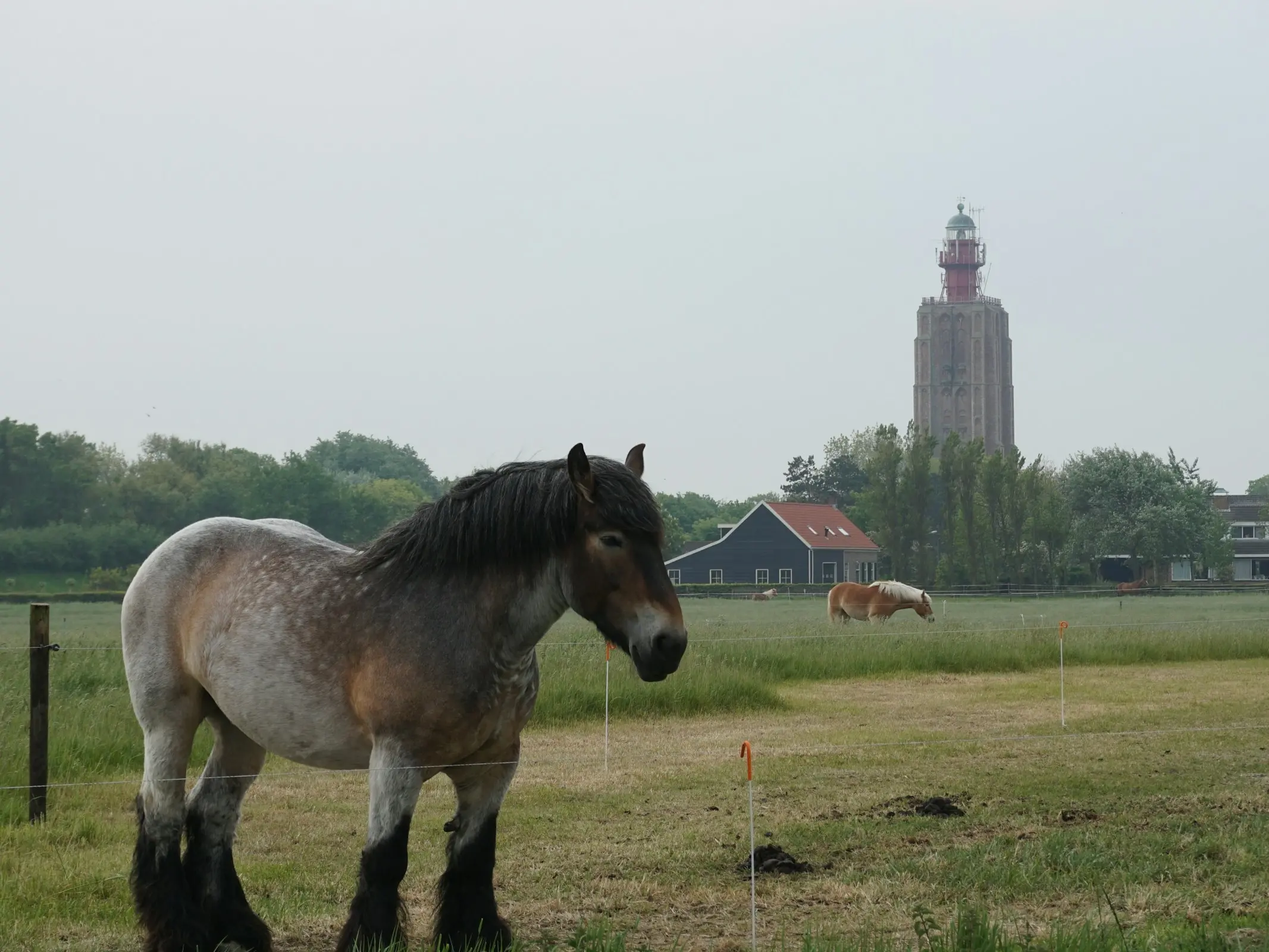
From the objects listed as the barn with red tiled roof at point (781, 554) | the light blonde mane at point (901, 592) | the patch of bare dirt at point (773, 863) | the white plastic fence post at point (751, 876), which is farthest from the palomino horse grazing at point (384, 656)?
the barn with red tiled roof at point (781, 554)

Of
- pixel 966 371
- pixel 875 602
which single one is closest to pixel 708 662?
pixel 875 602

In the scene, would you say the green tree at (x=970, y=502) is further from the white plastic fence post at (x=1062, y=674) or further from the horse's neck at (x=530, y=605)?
the horse's neck at (x=530, y=605)

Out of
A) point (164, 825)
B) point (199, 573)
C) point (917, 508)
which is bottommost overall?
point (164, 825)

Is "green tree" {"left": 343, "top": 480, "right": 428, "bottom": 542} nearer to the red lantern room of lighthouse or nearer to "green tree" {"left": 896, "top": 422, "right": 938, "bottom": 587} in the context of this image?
"green tree" {"left": 896, "top": 422, "right": 938, "bottom": 587}

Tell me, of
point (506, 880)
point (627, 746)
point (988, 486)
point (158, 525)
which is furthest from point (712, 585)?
point (506, 880)

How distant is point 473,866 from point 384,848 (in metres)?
0.44

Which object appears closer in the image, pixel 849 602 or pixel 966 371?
pixel 849 602

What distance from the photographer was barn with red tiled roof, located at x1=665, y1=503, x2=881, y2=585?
224 ft

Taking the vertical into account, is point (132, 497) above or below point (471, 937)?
above

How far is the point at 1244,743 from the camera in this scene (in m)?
11.5

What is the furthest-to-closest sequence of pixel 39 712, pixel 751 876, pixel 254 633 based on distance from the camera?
1. pixel 39 712
2. pixel 751 876
3. pixel 254 633

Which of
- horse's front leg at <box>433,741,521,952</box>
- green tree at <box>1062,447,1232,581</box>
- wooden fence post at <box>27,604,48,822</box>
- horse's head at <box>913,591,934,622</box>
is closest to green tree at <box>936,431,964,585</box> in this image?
green tree at <box>1062,447,1232,581</box>

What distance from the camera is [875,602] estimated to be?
32594 millimetres

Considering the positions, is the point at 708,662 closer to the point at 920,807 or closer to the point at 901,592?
the point at 920,807
